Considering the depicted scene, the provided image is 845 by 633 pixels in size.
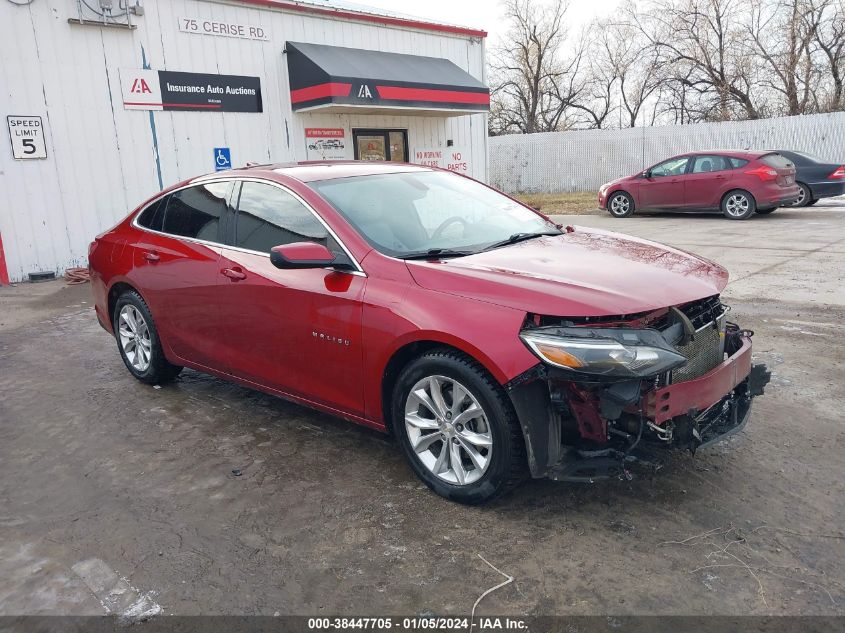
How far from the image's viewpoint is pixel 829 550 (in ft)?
9.28

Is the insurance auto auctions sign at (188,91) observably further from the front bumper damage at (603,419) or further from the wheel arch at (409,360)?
the front bumper damage at (603,419)

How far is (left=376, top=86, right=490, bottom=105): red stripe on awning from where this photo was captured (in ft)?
42.1

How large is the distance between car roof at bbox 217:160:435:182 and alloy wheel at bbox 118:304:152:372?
1532 mm

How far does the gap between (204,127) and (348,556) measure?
10603 millimetres

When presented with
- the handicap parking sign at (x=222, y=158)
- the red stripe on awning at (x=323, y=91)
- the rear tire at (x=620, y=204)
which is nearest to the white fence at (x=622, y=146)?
the rear tire at (x=620, y=204)

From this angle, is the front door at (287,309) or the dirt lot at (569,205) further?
the dirt lot at (569,205)

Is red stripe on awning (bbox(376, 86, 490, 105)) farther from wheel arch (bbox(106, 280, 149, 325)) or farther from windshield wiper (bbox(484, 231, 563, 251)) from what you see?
windshield wiper (bbox(484, 231, 563, 251))

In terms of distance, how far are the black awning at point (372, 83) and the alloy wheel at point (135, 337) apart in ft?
25.3

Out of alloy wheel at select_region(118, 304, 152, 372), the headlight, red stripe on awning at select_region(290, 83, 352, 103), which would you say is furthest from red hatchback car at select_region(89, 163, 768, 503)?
red stripe on awning at select_region(290, 83, 352, 103)

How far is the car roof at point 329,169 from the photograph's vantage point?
4.16m

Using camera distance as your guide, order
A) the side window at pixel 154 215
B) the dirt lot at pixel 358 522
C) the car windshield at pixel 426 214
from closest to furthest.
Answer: the dirt lot at pixel 358 522
the car windshield at pixel 426 214
the side window at pixel 154 215

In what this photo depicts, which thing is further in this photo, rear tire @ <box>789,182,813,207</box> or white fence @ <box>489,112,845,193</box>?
white fence @ <box>489,112,845,193</box>

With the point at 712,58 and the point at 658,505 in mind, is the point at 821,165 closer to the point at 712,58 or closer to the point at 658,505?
the point at 658,505

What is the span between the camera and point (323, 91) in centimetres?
1209
